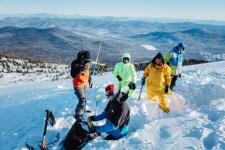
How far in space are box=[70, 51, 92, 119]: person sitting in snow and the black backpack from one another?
2.45 feet

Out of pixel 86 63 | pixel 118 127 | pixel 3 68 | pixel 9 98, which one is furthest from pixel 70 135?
pixel 3 68

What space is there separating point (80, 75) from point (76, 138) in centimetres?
196

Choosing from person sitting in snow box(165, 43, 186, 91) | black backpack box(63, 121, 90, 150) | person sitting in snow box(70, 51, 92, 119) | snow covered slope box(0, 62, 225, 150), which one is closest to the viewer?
snow covered slope box(0, 62, 225, 150)

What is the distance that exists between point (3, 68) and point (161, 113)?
4956 cm

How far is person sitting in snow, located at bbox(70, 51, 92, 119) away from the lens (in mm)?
11423

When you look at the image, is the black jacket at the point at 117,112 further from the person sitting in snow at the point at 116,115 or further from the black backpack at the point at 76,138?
the black backpack at the point at 76,138

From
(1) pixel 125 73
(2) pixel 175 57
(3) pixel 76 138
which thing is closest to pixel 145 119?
(1) pixel 125 73

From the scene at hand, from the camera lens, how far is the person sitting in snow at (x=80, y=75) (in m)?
11.4

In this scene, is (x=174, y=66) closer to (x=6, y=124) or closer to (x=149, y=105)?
(x=149, y=105)

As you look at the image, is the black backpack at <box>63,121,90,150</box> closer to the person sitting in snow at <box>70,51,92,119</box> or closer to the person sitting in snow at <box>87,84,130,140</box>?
the person sitting in snow at <box>87,84,130,140</box>

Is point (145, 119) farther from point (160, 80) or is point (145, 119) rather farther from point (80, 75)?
point (80, 75)

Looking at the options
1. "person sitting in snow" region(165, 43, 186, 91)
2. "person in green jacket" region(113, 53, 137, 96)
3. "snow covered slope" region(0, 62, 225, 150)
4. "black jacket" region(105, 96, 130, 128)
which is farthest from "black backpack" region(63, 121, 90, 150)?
"person sitting in snow" region(165, 43, 186, 91)

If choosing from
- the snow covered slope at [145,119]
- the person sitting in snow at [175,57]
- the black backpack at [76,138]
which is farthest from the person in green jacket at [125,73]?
the black backpack at [76,138]

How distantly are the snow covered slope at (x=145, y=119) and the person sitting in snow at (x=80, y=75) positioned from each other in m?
0.70
